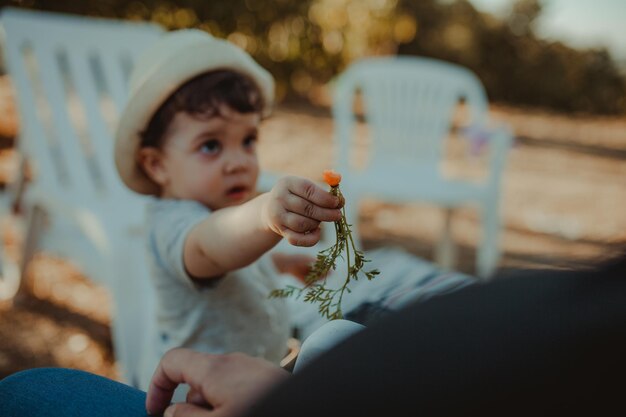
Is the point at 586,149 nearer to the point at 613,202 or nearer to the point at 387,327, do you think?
the point at 613,202

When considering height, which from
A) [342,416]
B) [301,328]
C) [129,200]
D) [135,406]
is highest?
[342,416]

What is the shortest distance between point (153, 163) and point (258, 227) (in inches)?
22.3

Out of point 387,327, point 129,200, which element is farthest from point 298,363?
point 129,200

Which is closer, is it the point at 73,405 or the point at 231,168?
the point at 73,405

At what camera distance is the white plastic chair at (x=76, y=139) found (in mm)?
2211

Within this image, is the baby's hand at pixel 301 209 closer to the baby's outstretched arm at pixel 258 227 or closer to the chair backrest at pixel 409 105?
the baby's outstretched arm at pixel 258 227

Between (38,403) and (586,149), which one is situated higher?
(38,403)

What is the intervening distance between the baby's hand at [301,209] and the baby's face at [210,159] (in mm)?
512

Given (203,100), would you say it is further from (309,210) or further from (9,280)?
(9,280)

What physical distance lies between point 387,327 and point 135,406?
0.40 metres

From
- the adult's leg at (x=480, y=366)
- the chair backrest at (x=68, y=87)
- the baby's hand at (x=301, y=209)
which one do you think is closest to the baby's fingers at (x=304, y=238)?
the baby's hand at (x=301, y=209)

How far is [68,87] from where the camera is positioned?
2.98m

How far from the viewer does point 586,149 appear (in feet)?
23.7

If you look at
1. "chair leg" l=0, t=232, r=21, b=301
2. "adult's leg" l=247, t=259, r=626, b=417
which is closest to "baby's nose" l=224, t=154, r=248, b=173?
"adult's leg" l=247, t=259, r=626, b=417
